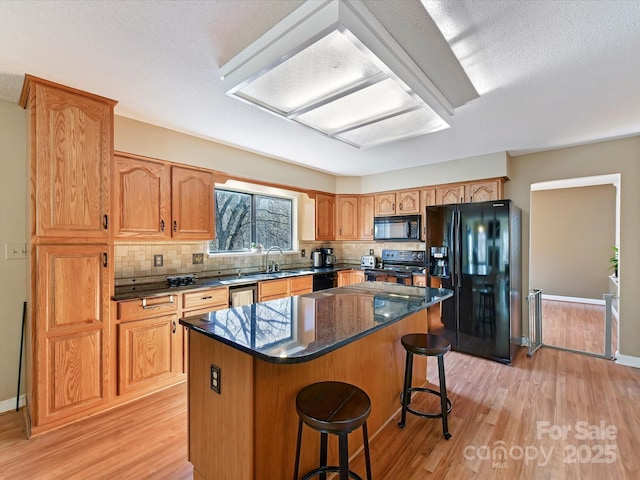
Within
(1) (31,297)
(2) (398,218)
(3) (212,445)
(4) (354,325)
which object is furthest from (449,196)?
(1) (31,297)

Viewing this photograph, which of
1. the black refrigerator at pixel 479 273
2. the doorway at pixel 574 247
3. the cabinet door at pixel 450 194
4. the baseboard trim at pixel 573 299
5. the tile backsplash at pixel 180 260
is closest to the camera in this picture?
the tile backsplash at pixel 180 260

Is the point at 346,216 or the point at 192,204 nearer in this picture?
the point at 192,204

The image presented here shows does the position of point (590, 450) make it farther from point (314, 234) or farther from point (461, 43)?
point (314, 234)

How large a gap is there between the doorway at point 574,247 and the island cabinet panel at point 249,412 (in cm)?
506

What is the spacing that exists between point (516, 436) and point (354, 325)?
5.16 feet

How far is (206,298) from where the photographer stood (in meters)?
2.99

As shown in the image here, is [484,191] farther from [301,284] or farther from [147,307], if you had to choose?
[147,307]

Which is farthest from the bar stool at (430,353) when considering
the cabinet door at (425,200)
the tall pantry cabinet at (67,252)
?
the cabinet door at (425,200)

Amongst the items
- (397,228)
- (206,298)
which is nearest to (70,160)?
(206,298)

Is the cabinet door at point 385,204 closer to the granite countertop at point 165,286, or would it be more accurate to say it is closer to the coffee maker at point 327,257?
the coffee maker at point 327,257

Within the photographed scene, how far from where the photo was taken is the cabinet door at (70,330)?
6.75ft

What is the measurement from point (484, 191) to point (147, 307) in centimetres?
406

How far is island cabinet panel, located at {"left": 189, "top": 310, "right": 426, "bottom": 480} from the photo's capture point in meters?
1.34

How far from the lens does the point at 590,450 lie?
→ 192cm
